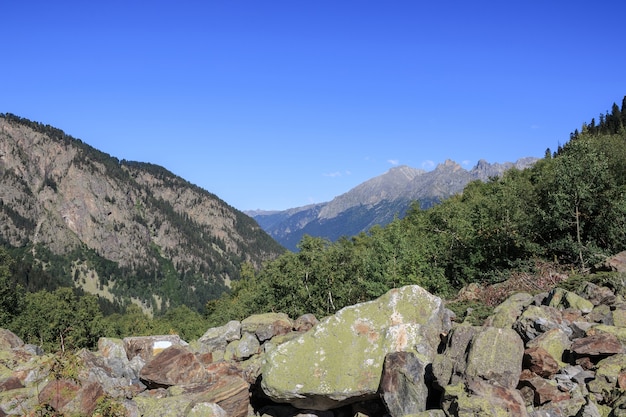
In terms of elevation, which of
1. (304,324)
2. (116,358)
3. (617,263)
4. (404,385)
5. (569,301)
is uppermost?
(617,263)

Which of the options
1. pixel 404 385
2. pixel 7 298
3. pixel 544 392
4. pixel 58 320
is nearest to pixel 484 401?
pixel 544 392

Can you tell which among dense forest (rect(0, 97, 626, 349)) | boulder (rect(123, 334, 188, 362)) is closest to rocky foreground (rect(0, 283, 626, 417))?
boulder (rect(123, 334, 188, 362))

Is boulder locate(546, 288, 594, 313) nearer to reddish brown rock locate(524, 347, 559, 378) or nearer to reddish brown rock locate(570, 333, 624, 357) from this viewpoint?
reddish brown rock locate(570, 333, 624, 357)

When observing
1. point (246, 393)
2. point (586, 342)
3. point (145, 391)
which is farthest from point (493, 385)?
point (145, 391)

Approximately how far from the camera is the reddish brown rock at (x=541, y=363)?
1191cm

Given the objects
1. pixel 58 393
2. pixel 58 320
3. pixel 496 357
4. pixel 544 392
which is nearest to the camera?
pixel 544 392

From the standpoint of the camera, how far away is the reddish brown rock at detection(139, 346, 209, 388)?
57.6 feet

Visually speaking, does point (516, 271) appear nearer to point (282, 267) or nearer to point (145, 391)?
point (145, 391)

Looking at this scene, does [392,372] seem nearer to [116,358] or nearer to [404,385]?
[404,385]

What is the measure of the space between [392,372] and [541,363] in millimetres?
4256

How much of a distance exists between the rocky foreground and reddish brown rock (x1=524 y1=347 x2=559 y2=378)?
28mm

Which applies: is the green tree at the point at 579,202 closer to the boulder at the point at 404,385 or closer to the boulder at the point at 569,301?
the boulder at the point at 569,301

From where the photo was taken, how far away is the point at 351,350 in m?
15.4

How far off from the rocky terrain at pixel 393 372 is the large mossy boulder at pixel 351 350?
0.04 metres
